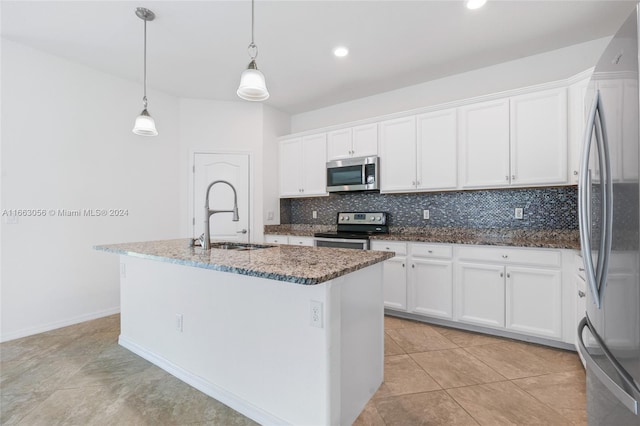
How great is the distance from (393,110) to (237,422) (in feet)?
12.2

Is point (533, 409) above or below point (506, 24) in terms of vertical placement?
below

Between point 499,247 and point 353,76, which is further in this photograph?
point 353,76

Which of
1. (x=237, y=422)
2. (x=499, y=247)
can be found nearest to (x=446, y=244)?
(x=499, y=247)

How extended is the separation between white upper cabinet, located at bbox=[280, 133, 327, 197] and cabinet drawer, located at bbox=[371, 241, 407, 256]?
1.17 meters

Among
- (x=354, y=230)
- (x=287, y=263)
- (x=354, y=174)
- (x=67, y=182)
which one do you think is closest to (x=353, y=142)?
Answer: (x=354, y=174)

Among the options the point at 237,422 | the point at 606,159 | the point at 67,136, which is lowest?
the point at 237,422

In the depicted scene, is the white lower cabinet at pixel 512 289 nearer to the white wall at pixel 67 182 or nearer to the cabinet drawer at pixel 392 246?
the cabinet drawer at pixel 392 246

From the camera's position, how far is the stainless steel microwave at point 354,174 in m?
3.78

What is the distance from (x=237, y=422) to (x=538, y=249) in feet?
8.64

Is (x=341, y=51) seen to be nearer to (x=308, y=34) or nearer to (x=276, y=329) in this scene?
(x=308, y=34)

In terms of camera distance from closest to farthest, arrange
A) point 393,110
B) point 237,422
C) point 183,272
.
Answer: point 237,422 < point 183,272 < point 393,110

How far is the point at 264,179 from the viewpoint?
453cm

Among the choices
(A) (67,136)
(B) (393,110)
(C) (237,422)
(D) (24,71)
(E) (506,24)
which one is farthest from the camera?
(B) (393,110)

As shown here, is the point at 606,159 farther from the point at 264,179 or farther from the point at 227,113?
the point at 227,113
